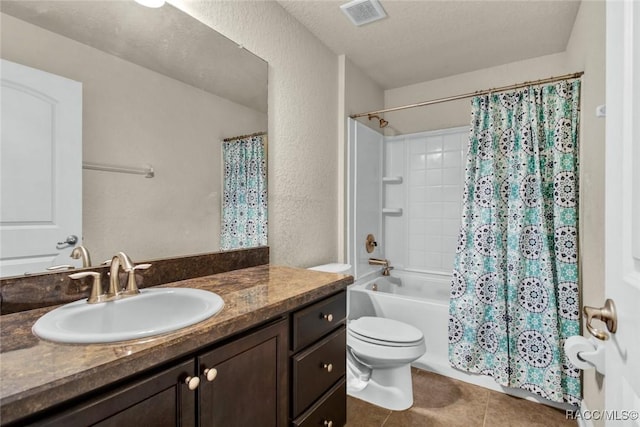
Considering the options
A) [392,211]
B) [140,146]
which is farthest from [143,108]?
[392,211]

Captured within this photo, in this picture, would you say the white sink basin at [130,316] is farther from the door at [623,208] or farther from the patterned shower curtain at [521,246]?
the patterned shower curtain at [521,246]

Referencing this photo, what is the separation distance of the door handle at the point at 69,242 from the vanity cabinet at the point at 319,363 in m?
0.77

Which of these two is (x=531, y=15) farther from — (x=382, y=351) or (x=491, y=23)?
(x=382, y=351)

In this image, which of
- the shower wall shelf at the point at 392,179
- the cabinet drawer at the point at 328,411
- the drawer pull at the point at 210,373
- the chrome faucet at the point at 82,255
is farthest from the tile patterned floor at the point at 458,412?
the shower wall shelf at the point at 392,179

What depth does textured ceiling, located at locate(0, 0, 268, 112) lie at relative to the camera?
1.04 meters

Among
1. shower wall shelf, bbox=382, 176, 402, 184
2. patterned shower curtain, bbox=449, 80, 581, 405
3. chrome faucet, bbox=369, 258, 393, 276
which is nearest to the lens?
patterned shower curtain, bbox=449, 80, 581, 405

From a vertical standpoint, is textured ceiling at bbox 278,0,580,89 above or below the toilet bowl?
above

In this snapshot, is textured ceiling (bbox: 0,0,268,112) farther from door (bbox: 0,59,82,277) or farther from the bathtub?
the bathtub

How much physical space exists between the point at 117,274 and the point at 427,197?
2709 mm

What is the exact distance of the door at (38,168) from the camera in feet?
2.99

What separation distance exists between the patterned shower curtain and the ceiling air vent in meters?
0.90

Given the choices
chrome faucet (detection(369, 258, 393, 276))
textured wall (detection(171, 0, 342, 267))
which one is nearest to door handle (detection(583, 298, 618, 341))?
textured wall (detection(171, 0, 342, 267))

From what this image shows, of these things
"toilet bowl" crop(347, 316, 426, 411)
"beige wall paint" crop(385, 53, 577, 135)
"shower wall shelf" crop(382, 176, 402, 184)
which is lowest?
"toilet bowl" crop(347, 316, 426, 411)

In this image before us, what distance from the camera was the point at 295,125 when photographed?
2053mm
